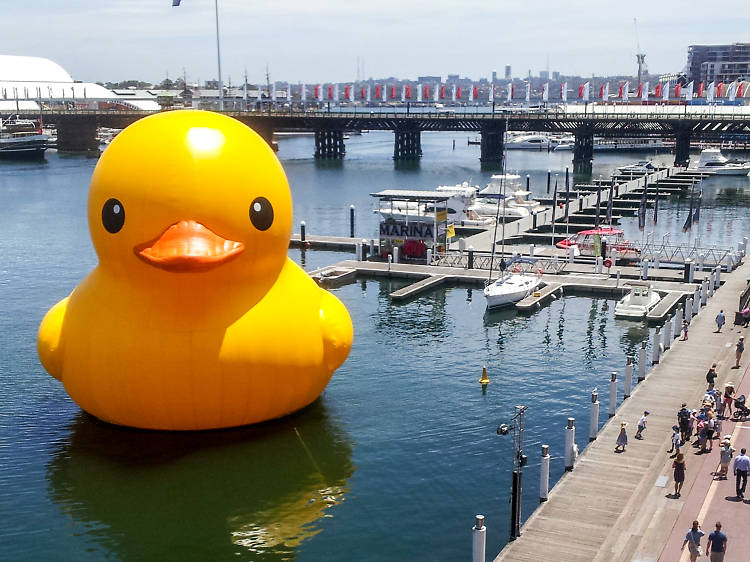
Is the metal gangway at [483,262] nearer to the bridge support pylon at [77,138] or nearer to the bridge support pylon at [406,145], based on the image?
the bridge support pylon at [406,145]

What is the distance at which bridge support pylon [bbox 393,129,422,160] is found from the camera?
167375 millimetres

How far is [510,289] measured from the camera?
47500mm

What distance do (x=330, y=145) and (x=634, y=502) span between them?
151 meters

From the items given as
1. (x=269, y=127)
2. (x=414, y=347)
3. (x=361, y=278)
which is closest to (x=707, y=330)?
(x=414, y=347)

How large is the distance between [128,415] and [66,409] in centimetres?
586

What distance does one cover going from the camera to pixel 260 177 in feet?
82.5

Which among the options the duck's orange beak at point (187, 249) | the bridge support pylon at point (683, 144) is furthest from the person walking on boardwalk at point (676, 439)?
the bridge support pylon at point (683, 144)

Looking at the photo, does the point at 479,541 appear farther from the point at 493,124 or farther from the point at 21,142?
the point at 21,142

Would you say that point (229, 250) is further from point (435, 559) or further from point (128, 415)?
point (435, 559)

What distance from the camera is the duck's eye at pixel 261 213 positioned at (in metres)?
24.8

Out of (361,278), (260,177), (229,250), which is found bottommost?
(361,278)

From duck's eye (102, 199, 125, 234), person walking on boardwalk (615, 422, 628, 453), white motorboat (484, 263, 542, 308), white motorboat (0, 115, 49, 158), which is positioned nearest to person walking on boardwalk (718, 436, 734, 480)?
person walking on boardwalk (615, 422, 628, 453)

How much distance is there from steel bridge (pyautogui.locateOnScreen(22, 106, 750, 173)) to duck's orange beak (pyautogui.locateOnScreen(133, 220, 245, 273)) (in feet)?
403

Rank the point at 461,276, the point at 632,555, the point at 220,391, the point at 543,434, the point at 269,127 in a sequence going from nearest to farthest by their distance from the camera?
1. the point at 632,555
2. the point at 220,391
3. the point at 543,434
4. the point at 461,276
5. the point at 269,127
